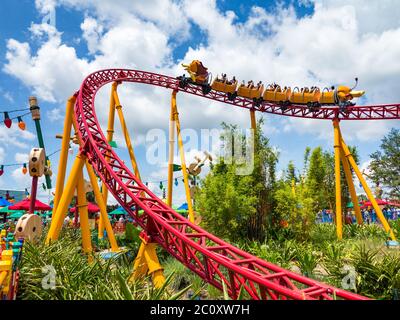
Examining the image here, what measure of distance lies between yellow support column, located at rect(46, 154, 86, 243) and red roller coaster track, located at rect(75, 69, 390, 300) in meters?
0.44

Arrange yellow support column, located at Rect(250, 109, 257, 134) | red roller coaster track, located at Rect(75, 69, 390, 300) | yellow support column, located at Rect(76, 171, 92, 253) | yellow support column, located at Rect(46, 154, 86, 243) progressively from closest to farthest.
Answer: red roller coaster track, located at Rect(75, 69, 390, 300) → yellow support column, located at Rect(46, 154, 86, 243) → yellow support column, located at Rect(76, 171, 92, 253) → yellow support column, located at Rect(250, 109, 257, 134)

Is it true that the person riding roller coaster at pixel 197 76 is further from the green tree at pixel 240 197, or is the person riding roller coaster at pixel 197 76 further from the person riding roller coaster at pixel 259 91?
the green tree at pixel 240 197

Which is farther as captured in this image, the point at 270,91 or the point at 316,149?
Answer: the point at 316,149

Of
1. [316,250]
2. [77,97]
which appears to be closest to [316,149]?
[316,250]

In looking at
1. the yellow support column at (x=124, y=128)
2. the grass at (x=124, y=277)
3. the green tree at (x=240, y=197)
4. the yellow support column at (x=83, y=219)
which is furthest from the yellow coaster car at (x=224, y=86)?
the grass at (x=124, y=277)

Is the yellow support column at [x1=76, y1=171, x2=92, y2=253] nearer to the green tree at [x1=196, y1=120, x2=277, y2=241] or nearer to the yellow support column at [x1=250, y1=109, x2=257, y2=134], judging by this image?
the green tree at [x1=196, y1=120, x2=277, y2=241]

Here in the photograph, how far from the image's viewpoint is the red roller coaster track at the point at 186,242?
4.48 meters

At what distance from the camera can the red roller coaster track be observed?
4477 millimetres

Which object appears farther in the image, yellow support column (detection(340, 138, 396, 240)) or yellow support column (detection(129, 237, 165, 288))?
yellow support column (detection(340, 138, 396, 240))

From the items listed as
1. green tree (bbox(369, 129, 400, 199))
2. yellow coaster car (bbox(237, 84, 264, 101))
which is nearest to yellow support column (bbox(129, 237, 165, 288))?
yellow coaster car (bbox(237, 84, 264, 101))
